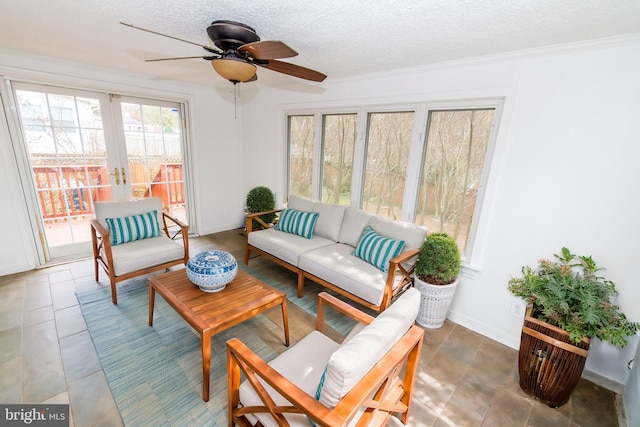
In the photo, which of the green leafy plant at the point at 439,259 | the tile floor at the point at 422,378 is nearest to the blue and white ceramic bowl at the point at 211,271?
the tile floor at the point at 422,378

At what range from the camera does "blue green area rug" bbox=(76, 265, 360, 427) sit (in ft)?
5.42


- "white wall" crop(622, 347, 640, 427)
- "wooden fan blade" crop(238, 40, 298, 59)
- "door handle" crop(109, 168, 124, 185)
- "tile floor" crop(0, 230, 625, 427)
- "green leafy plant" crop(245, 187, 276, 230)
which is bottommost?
"tile floor" crop(0, 230, 625, 427)

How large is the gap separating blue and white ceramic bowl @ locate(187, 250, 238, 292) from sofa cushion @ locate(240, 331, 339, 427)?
2.69ft

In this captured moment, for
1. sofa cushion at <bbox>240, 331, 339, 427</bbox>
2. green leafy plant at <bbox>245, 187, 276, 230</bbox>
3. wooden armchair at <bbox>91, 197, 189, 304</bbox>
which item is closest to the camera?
sofa cushion at <bbox>240, 331, 339, 427</bbox>

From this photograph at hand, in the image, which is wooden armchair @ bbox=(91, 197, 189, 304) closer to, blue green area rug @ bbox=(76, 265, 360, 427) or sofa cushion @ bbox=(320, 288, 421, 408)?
blue green area rug @ bbox=(76, 265, 360, 427)

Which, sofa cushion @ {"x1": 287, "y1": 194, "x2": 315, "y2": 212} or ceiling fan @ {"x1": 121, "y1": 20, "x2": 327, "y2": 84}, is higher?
ceiling fan @ {"x1": 121, "y1": 20, "x2": 327, "y2": 84}

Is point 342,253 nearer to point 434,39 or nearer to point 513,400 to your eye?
point 513,400

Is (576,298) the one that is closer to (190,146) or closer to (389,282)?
(389,282)

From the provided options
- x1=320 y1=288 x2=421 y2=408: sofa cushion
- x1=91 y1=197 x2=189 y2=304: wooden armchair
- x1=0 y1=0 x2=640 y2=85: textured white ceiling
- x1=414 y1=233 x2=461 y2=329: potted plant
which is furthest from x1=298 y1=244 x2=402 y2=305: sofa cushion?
x1=0 y1=0 x2=640 y2=85: textured white ceiling

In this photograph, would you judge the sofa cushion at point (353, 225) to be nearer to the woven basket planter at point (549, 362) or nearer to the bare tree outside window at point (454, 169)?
the bare tree outside window at point (454, 169)

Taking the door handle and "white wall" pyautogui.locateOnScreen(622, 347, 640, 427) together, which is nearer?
"white wall" pyautogui.locateOnScreen(622, 347, 640, 427)

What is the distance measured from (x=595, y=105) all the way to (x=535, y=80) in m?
0.41

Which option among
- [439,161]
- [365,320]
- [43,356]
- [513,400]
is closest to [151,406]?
[43,356]

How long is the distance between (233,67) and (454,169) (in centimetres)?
211
